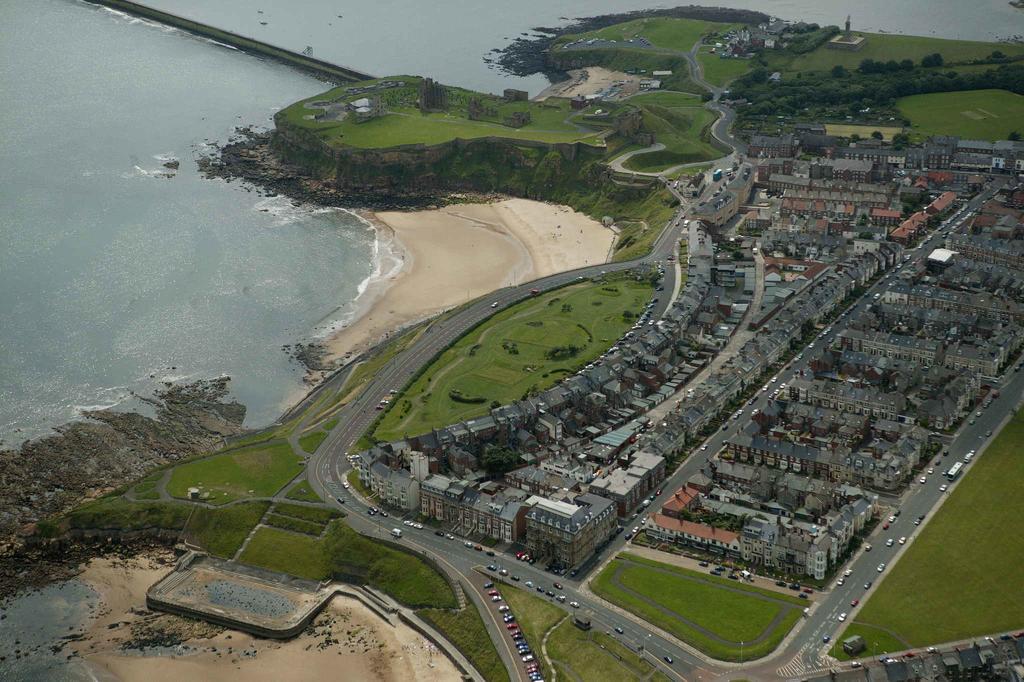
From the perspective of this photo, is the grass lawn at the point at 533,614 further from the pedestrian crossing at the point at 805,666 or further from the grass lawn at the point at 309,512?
the grass lawn at the point at 309,512

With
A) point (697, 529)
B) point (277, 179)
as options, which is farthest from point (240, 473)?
point (277, 179)

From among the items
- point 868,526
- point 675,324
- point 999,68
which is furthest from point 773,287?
point 999,68

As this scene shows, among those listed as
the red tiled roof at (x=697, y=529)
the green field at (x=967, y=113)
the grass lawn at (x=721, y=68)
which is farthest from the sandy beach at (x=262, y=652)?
the grass lawn at (x=721, y=68)

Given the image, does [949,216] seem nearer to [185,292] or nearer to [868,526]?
[868,526]

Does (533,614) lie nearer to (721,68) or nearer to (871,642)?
(871,642)

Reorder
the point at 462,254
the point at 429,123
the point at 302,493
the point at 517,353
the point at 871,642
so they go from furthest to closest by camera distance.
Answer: the point at 429,123, the point at 462,254, the point at 517,353, the point at 302,493, the point at 871,642
